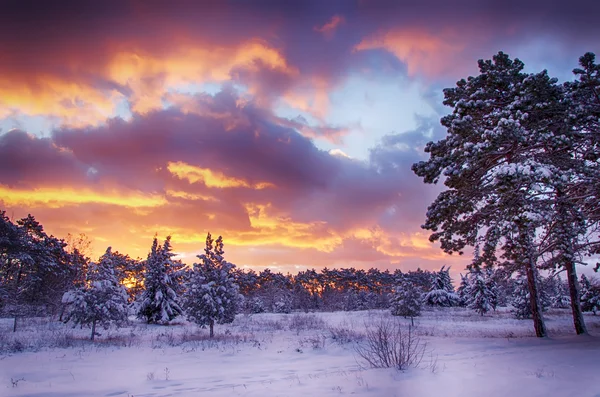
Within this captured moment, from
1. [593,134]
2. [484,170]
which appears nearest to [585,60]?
[593,134]

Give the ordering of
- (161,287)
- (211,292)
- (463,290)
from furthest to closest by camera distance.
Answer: (463,290) < (161,287) < (211,292)

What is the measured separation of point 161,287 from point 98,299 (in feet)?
45.6

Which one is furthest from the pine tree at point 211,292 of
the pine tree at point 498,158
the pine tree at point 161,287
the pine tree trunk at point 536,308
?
the pine tree trunk at point 536,308

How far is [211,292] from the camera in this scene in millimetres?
24719

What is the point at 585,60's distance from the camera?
12.0 meters

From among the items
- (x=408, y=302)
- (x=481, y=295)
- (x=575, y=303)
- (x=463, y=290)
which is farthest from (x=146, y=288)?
(x=463, y=290)

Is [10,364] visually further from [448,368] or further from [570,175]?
[570,175]

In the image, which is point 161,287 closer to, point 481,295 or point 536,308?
point 536,308

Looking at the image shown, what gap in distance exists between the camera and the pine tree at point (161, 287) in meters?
34.2

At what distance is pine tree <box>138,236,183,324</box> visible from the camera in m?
34.2

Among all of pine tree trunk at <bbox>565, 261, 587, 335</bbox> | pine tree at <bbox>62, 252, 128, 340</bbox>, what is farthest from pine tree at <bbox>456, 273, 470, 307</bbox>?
pine tree at <bbox>62, 252, 128, 340</bbox>

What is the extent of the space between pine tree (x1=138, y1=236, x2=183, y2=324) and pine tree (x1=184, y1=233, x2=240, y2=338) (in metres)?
10.9

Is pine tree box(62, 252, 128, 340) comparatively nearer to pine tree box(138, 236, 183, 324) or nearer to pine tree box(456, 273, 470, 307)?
pine tree box(138, 236, 183, 324)

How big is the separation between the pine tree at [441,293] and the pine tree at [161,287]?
39.8 m
